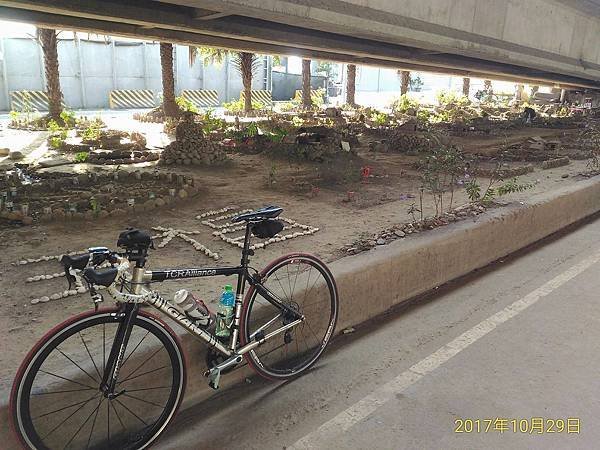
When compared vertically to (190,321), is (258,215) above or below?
above

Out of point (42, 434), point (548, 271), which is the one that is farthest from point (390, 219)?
point (42, 434)

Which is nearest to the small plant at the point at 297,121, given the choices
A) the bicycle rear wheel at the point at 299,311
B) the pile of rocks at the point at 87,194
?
the pile of rocks at the point at 87,194

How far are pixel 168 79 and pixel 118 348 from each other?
17.9 meters

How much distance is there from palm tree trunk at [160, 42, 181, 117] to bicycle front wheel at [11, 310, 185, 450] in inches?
684

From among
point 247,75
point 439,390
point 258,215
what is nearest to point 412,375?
point 439,390

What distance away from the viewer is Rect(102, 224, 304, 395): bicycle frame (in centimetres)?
250

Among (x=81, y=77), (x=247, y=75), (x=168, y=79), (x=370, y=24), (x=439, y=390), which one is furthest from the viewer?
(x=81, y=77)

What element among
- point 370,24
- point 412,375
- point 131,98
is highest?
point 370,24

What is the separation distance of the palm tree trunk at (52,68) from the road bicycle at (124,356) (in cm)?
1706

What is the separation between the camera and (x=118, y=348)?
2.49 m

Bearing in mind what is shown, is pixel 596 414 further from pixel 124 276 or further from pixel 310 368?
pixel 124 276

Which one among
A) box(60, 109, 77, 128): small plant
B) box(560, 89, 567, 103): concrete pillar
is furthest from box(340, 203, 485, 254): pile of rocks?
box(560, 89, 567, 103): concrete pillar

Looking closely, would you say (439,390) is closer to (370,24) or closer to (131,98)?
(370,24)

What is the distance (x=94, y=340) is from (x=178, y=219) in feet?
11.2
